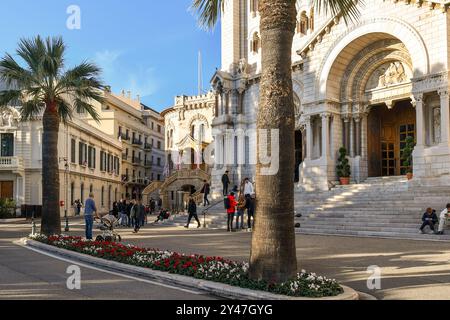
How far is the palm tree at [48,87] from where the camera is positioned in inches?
755

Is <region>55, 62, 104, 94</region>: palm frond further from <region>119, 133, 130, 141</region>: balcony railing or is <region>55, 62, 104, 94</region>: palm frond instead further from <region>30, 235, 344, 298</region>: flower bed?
<region>119, 133, 130, 141</region>: balcony railing

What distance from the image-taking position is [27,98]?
71.4 ft

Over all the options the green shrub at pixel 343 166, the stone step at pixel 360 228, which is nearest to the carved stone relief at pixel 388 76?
the green shrub at pixel 343 166

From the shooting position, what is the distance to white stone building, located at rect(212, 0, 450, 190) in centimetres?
2259

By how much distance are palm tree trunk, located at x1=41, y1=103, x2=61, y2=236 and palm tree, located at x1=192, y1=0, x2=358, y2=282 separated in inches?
501

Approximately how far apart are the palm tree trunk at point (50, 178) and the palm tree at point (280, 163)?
12.7 m

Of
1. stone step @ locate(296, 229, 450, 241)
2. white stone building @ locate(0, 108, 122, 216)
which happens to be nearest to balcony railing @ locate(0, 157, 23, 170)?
white stone building @ locate(0, 108, 122, 216)

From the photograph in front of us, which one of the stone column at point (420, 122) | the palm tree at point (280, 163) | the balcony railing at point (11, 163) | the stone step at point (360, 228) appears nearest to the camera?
the palm tree at point (280, 163)

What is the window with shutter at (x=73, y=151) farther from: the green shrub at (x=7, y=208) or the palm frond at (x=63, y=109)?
the palm frond at (x=63, y=109)

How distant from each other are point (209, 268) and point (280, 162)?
101 inches
